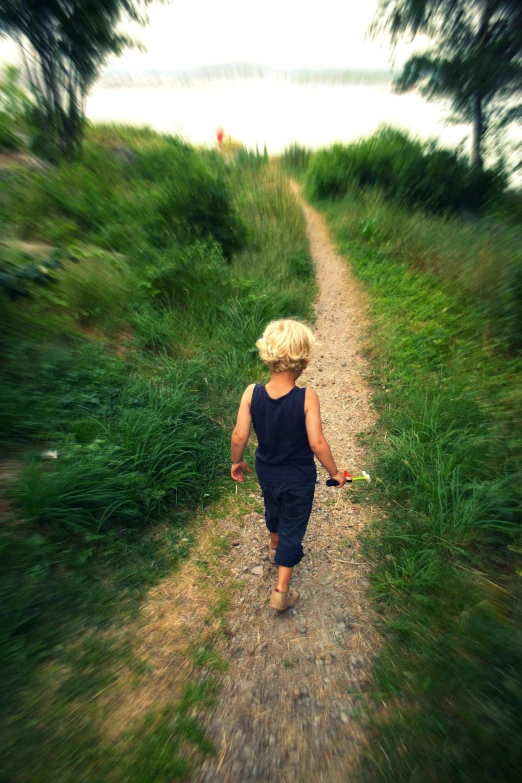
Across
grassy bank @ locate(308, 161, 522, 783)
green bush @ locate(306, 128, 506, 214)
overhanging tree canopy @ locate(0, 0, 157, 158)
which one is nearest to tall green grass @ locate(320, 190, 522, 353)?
grassy bank @ locate(308, 161, 522, 783)

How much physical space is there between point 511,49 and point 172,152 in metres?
6.89

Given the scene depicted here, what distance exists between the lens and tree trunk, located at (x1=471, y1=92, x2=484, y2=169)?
841cm

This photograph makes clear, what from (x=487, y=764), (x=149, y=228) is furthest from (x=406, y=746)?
(x=149, y=228)

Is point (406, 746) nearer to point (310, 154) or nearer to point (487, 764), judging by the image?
point (487, 764)

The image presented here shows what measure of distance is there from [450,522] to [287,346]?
1789 millimetres

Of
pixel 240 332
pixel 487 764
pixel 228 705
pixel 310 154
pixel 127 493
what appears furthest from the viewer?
pixel 310 154

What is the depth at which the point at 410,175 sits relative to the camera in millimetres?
11469

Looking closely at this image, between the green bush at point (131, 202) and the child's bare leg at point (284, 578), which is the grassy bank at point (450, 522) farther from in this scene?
the green bush at point (131, 202)

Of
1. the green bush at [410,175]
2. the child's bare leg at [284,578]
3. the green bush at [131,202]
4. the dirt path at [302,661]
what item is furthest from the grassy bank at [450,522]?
the green bush at [410,175]

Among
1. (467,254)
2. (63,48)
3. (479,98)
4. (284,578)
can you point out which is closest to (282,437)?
(284,578)

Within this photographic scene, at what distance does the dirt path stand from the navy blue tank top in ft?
3.11

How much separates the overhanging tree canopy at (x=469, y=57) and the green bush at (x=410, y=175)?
1.47m

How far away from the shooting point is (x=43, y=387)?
3.16 metres

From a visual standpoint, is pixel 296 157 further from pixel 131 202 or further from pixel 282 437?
pixel 282 437
